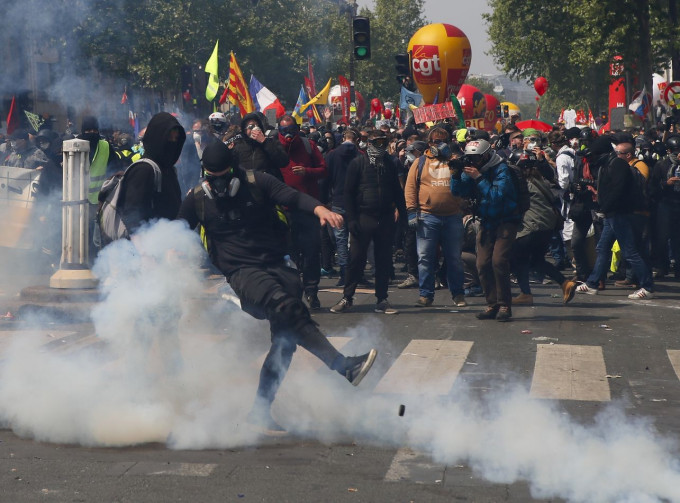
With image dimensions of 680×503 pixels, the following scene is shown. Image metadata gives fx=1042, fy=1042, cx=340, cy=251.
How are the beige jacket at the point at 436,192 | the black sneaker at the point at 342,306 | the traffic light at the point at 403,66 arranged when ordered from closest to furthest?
the black sneaker at the point at 342,306, the beige jacket at the point at 436,192, the traffic light at the point at 403,66

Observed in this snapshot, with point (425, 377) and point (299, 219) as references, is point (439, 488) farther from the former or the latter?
point (299, 219)

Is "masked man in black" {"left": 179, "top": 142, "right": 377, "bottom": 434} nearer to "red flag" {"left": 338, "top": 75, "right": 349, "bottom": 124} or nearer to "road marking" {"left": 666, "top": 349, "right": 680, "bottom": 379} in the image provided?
"road marking" {"left": 666, "top": 349, "right": 680, "bottom": 379}

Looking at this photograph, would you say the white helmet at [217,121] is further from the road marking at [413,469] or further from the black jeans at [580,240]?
the road marking at [413,469]

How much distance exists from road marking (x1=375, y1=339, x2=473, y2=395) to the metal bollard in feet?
13.2

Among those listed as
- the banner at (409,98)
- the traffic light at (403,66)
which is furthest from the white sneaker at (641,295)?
the banner at (409,98)

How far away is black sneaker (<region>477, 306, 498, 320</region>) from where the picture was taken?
34.7 feet

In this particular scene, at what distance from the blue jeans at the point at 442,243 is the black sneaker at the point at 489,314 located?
35.4 inches

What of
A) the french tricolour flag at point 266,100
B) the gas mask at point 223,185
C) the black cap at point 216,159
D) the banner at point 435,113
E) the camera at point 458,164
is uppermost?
the french tricolour flag at point 266,100

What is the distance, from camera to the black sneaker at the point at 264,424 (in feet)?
19.4

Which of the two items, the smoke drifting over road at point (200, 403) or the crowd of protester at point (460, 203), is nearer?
the smoke drifting over road at point (200, 403)

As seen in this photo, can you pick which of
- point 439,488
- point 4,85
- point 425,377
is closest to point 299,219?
point 425,377

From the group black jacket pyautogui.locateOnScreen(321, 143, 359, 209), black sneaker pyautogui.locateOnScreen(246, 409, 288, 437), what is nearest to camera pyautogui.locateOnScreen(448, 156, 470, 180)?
black jacket pyautogui.locateOnScreen(321, 143, 359, 209)

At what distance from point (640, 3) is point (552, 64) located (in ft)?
96.2

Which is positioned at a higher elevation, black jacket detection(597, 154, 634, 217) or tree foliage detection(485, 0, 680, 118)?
tree foliage detection(485, 0, 680, 118)
